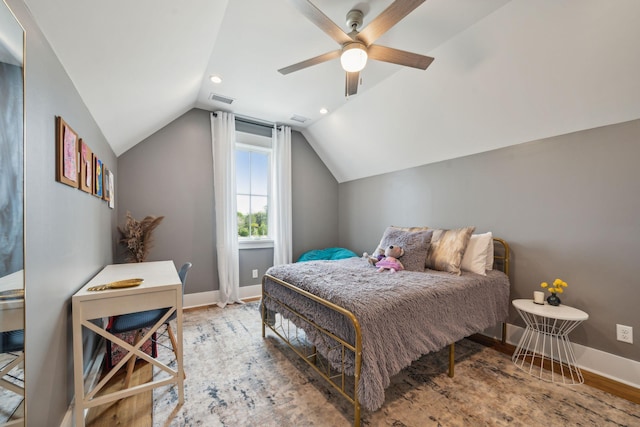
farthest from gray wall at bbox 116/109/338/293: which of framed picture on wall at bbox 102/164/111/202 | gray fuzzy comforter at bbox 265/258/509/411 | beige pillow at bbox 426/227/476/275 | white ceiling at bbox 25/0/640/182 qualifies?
beige pillow at bbox 426/227/476/275

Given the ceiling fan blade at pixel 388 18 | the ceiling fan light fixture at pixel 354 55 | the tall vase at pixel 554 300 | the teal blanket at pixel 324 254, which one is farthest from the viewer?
the teal blanket at pixel 324 254

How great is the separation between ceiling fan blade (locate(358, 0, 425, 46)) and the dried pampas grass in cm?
281

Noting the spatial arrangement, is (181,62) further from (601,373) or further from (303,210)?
(601,373)

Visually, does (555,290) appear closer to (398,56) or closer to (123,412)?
(398,56)

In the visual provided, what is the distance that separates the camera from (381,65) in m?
2.53

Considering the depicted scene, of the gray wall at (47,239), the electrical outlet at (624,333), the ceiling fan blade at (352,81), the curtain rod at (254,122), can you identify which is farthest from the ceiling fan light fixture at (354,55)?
the electrical outlet at (624,333)

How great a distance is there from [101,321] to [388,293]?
7.94 ft

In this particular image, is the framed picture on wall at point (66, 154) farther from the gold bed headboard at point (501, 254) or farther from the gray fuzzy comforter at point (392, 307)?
the gold bed headboard at point (501, 254)

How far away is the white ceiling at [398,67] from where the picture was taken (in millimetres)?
1532

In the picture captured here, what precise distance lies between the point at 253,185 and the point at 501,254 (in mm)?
3453

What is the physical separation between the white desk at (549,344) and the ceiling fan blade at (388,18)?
2.31 meters

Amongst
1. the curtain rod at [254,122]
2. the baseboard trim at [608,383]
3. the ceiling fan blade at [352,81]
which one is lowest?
the baseboard trim at [608,383]

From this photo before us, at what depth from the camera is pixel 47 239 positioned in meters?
1.17

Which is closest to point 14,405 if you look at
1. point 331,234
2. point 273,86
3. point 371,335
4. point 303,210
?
point 371,335
